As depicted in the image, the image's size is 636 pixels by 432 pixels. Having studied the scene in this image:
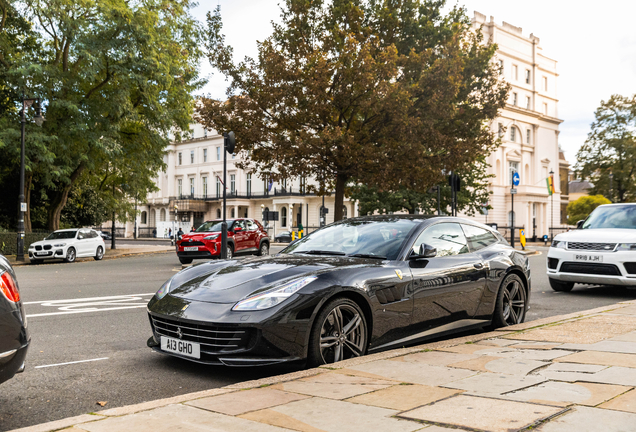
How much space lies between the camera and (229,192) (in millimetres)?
81438

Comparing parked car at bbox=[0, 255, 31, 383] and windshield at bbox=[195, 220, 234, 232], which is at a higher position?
windshield at bbox=[195, 220, 234, 232]

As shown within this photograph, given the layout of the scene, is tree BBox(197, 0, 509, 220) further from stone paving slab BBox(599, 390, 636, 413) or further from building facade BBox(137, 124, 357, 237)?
building facade BBox(137, 124, 357, 237)

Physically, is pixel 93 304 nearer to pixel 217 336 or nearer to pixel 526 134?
pixel 217 336

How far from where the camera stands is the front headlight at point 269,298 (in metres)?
4.79

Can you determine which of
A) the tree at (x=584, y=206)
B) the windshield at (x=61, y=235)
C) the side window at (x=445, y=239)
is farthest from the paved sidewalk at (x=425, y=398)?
the tree at (x=584, y=206)

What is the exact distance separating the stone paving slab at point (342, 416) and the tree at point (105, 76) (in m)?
23.5

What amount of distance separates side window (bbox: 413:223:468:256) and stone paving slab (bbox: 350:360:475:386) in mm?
1548

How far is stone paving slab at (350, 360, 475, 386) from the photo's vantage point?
14.1 ft

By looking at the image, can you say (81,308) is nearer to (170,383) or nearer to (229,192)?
(170,383)

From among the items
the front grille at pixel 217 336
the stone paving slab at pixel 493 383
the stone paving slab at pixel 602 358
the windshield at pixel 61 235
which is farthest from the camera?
the windshield at pixel 61 235

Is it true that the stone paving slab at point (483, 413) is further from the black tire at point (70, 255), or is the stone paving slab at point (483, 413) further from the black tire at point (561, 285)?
the black tire at point (70, 255)

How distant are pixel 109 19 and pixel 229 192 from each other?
56.6 m

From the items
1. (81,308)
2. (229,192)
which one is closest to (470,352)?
(81,308)

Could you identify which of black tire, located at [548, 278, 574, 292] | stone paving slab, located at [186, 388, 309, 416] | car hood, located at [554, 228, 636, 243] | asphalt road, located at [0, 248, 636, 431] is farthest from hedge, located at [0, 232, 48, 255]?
stone paving slab, located at [186, 388, 309, 416]
